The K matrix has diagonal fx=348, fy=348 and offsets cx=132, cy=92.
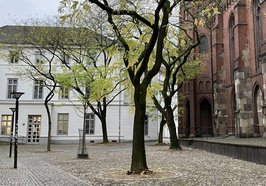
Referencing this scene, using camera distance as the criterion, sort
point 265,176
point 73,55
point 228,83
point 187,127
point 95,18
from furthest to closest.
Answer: point 187,127
point 228,83
point 73,55
point 95,18
point 265,176

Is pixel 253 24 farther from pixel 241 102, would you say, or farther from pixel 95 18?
pixel 95 18

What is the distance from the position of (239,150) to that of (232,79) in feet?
59.1

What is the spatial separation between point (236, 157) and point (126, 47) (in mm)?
8946

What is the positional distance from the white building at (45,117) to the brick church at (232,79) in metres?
7.67

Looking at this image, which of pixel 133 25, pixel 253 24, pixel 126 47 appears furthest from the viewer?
pixel 253 24

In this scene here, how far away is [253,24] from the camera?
96.6ft

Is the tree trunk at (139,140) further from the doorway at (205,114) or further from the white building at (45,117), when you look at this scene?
the doorway at (205,114)

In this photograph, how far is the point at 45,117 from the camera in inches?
1647

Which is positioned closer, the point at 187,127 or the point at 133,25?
the point at 133,25

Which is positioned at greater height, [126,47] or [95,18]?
[95,18]

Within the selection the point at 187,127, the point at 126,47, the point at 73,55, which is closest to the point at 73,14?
the point at 126,47

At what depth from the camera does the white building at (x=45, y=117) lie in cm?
4169

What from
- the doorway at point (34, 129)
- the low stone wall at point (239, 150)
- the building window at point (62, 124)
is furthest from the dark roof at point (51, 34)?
the building window at point (62, 124)

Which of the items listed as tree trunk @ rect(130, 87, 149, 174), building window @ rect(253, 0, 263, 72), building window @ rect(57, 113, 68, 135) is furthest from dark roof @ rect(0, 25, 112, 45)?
tree trunk @ rect(130, 87, 149, 174)
